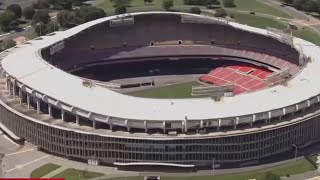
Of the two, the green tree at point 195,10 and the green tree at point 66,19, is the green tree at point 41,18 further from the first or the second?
the green tree at point 195,10

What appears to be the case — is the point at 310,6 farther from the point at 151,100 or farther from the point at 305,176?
the point at 305,176

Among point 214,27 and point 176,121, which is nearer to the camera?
point 176,121

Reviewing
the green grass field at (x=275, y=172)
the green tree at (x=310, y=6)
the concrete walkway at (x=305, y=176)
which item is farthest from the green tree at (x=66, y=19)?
the concrete walkway at (x=305, y=176)

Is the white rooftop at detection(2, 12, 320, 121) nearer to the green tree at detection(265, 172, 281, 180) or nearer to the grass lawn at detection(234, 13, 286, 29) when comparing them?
the green tree at detection(265, 172, 281, 180)

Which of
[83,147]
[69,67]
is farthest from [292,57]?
[83,147]

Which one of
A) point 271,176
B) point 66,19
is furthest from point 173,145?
point 66,19

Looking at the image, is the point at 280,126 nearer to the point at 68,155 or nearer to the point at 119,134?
the point at 119,134
